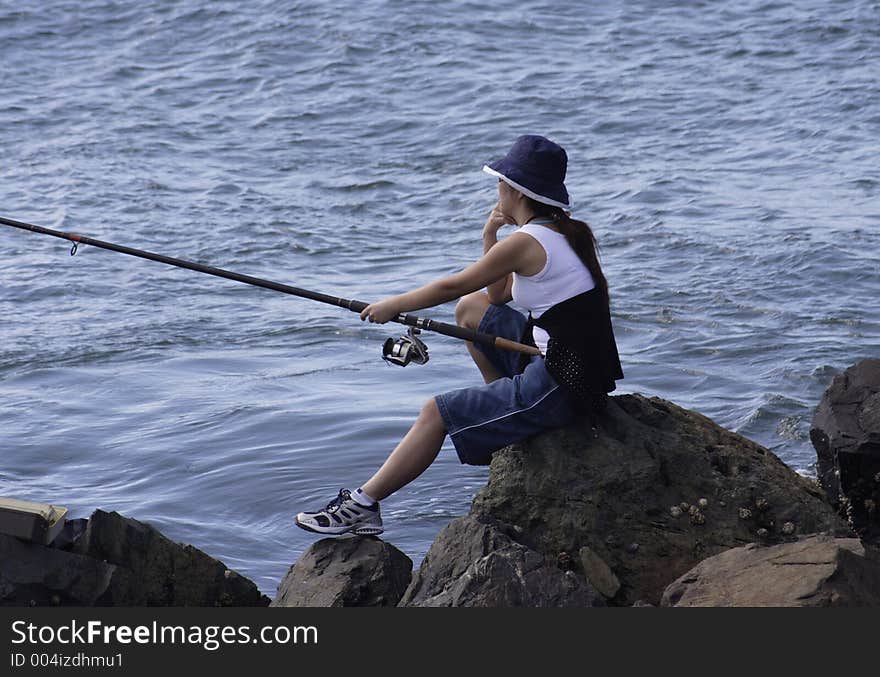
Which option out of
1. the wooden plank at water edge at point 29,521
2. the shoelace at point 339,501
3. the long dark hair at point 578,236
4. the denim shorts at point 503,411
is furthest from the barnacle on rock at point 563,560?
the wooden plank at water edge at point 29,521

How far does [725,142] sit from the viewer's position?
47.7 ft

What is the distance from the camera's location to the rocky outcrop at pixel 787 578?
4.11 m

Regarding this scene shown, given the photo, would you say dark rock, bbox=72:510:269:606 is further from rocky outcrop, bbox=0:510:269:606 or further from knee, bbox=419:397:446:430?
knee, bbox=419:397:446:430

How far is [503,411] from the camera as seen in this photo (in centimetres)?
503

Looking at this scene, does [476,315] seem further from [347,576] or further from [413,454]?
[347,576]

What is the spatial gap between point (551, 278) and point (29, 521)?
1979 mm

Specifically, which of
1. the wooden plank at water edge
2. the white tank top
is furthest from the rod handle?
the wooden plank at water edge

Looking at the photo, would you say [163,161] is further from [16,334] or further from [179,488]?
[179,488]

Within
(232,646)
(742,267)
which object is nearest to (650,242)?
(742,267)

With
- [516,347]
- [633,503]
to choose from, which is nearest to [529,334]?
[516,347]

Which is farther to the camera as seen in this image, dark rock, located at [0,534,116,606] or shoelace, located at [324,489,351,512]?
shoelace, located at [324,489,351,512]

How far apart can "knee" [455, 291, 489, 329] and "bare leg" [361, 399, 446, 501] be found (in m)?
0.48

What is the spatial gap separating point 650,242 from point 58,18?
12.4 meters

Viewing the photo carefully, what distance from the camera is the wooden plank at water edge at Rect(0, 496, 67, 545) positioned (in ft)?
16.0
